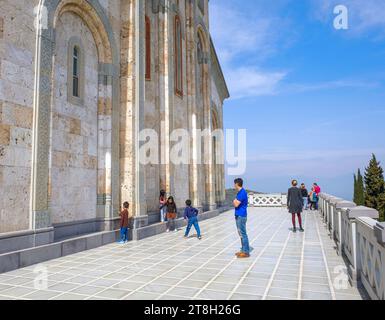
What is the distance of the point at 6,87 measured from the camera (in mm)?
6734

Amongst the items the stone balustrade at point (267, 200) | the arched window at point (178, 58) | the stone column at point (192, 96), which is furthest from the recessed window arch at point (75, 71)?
the stone balustrade at point (267, 200)

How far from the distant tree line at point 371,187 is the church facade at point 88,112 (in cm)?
3125

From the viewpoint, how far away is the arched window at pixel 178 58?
53.7 feet

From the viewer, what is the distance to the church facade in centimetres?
698

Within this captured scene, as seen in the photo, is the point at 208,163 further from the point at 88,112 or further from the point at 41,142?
the point at 41,142

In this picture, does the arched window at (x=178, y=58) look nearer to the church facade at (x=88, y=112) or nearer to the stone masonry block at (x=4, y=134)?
the church facade at (x=88, y=112)

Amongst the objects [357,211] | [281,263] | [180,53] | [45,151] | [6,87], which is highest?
[180,53]

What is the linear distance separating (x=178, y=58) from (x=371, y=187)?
1365 inches

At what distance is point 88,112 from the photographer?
9992 millimetres

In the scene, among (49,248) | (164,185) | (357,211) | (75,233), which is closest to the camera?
(357,211)

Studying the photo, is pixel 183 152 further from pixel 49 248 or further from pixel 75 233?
pixel 49 248

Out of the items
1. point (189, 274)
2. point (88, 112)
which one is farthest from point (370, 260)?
point (88, 112)
